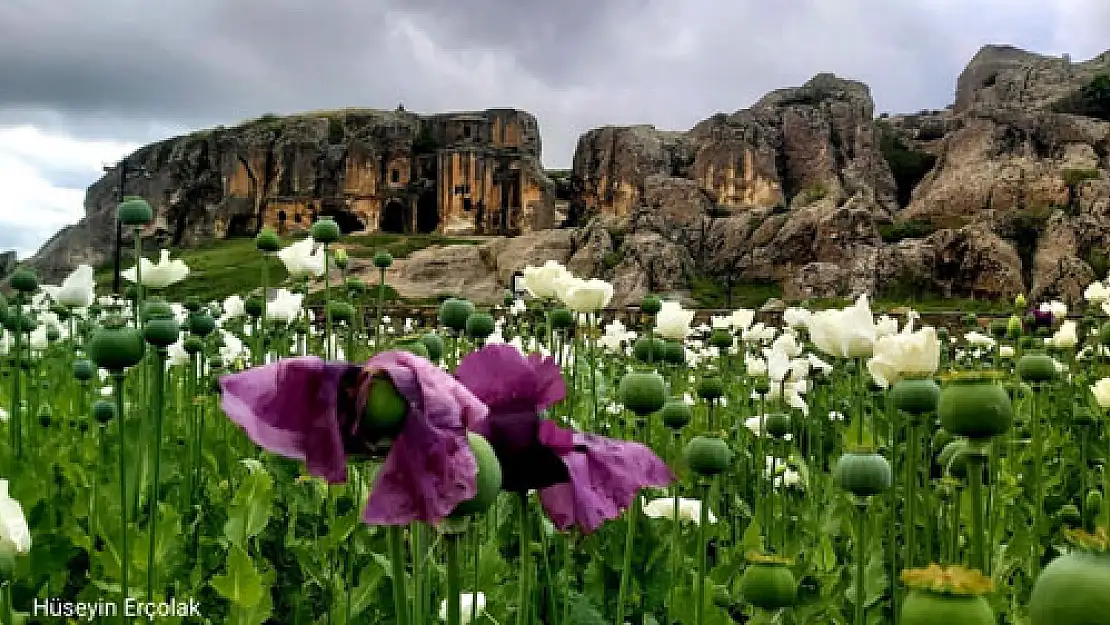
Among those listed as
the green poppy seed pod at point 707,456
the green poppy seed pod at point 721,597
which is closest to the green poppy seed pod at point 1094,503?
the green poppy seed pod at point 721,597

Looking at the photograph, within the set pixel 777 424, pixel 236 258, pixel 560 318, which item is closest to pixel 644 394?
pixel 777 424

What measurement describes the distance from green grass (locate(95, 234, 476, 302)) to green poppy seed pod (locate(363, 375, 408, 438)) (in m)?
40.9

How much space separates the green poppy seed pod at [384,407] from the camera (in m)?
0.56

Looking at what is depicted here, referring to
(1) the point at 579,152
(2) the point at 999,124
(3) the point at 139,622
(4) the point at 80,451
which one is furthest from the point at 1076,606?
(1) the point at 579,152

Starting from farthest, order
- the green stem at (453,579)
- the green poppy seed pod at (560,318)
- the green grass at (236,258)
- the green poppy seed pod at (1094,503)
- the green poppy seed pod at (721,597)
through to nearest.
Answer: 1. the green grass at (236,258)
2. the green poppy seed pod at (560,318)
3. the green poppy seed pod at (1094,503)
4. the green poppy seed pod at (721,597)
5. the green stem at (453,579)

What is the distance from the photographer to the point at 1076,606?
1.50ft

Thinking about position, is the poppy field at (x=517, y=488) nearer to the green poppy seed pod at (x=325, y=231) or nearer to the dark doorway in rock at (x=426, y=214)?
the green poppy seed pod at (x=325, y=231)

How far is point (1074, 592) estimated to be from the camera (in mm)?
461

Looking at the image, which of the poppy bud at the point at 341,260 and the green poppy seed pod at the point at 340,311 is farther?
the poppy bud at the point at 341,260

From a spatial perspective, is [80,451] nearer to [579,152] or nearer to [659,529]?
[659,529]

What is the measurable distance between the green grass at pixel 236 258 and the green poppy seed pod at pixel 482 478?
4084 cm

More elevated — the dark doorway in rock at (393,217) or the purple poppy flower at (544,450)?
the dark doorway in rock at (393,217)

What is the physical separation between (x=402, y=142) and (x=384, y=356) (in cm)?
5690

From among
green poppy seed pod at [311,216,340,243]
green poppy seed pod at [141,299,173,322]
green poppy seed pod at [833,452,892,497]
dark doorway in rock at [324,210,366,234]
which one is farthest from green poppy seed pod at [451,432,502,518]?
dark doorway in rock at [324,210,366,234]
